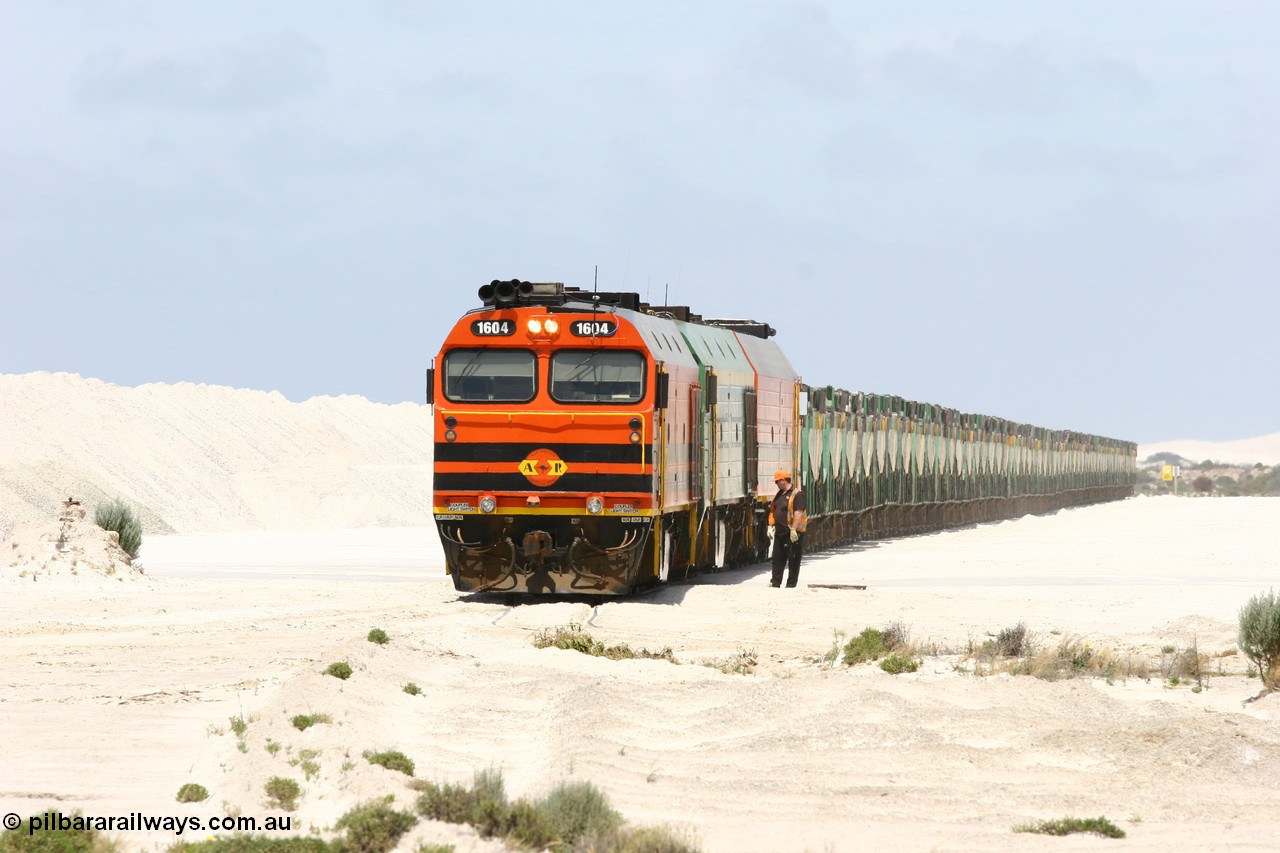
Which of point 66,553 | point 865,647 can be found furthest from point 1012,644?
point 66,553

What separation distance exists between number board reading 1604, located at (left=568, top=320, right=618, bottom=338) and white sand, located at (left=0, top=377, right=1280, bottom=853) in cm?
314

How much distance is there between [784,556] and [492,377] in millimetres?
5461

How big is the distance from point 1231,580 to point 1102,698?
14198mm

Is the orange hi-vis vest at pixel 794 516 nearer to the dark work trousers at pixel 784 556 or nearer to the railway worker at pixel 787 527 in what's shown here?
the railway worker at pixel 787 527

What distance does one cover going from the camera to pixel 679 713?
13984 mm

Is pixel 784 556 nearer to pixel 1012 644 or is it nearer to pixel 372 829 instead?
pixel 1012 644

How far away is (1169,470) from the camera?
109812mm

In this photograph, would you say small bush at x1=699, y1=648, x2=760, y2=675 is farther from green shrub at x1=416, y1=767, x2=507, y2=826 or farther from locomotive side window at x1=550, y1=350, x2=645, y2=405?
green shrub at x1=416, y1=767, x2=507, y2=826

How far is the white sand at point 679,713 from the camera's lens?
10773mm

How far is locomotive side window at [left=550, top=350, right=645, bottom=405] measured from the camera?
21.4 meters

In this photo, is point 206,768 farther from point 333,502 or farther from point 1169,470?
point 1169,470

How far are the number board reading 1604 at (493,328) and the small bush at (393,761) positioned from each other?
10459 millimetres

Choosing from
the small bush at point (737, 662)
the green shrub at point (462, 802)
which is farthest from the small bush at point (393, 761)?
the small bush at point (737, 662)

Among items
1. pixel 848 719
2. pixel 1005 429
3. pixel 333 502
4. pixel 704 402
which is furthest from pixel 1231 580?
pixel 333 502
